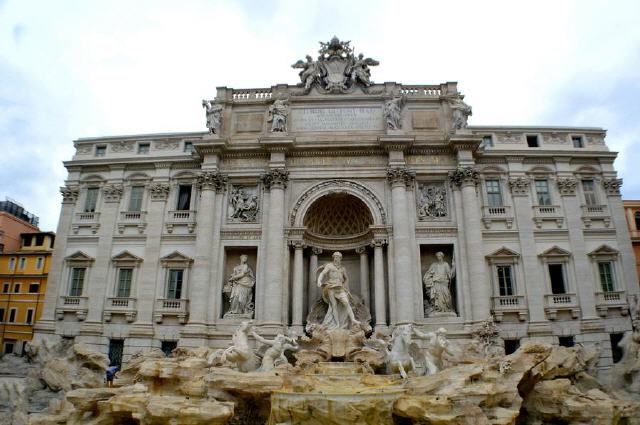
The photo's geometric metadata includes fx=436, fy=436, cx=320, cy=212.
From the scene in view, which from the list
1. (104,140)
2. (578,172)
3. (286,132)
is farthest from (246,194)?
(578,172)

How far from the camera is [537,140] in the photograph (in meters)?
24.7

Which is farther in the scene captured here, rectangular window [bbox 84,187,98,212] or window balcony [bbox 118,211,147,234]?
rectangular window [bbox 84,187,98,212]

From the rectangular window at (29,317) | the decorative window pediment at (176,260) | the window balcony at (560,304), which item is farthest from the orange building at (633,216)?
the rectangular window at (29,317)

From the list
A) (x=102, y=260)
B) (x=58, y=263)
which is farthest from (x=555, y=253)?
(x=58, y=263)

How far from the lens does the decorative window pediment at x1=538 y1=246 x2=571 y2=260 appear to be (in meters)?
22.4

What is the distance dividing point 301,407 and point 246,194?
13.3 m

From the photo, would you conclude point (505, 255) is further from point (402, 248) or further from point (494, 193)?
point (402, 248)

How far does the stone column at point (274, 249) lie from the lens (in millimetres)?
20719

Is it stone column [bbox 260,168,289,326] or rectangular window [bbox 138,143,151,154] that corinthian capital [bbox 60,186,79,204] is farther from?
stone column [bbox 260,168,289,326]

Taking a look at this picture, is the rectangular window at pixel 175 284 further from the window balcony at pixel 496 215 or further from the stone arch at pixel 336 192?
the window balcony at pixel 496 215

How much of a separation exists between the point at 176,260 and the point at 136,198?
4657 mm

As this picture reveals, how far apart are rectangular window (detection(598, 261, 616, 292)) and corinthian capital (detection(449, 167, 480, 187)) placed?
25.5 ft

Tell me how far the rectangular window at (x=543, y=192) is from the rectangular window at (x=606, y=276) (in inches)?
161

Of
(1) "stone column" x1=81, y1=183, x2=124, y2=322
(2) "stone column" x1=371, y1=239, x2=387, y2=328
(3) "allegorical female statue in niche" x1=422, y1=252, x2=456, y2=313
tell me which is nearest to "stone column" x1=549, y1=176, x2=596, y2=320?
(3) "allegorical female statue in niche" x1=422, y1=252, x2=456, y2=313
